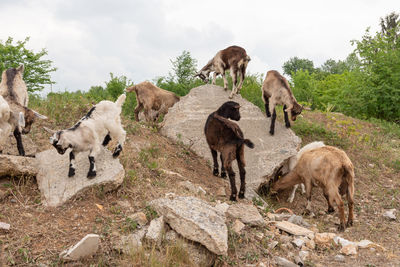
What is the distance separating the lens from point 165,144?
790cm

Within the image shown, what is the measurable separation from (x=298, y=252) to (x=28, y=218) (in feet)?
11.7

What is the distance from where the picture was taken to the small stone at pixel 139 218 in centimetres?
455

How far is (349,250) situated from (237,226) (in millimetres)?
1487

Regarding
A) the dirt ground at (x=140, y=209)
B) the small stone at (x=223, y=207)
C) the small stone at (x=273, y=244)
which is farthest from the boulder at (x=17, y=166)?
the small stone at (x=273, y=244)

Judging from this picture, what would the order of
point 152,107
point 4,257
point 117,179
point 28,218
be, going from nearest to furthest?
point 4,257 < point 28,218 < point 117,179 < point 152,107

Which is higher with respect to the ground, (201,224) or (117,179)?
(117,179)

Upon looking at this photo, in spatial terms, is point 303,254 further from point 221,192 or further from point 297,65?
point 297,65

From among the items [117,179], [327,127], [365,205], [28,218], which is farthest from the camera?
[327,127]

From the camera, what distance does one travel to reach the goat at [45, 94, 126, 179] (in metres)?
4.75

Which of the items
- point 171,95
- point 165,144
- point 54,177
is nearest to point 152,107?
point 171,95

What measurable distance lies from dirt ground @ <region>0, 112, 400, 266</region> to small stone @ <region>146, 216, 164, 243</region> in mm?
310

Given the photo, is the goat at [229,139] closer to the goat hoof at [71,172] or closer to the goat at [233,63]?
the goat hoof at [71,172]

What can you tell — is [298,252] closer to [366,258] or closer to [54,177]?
[366,258]

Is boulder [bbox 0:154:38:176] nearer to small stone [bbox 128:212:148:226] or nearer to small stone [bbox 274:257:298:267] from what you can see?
small stone [bbox 128:212:148:226]
